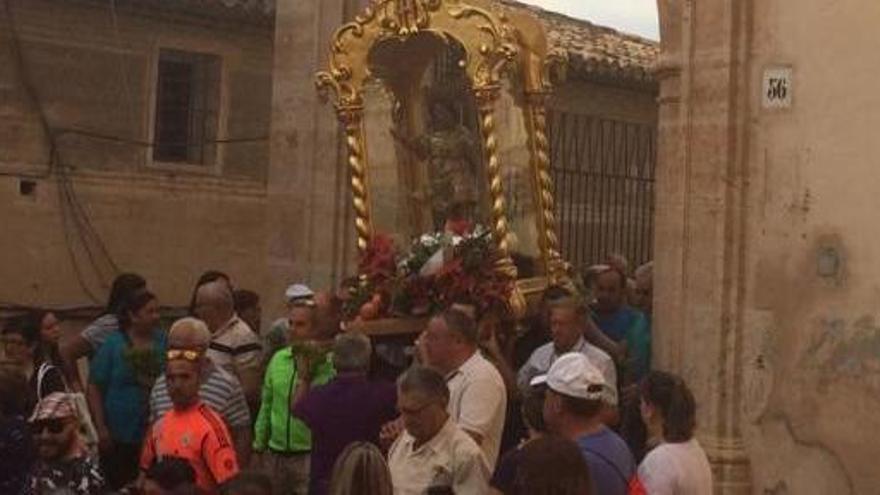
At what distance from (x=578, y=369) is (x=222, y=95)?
12526 mm

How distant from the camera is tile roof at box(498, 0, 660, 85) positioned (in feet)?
53.6

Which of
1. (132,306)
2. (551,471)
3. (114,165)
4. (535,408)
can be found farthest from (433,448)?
(114,165)

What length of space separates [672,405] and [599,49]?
11024mm

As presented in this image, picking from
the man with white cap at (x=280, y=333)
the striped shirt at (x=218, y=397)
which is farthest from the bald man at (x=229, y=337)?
the striped shirt at (x=218, y=397)

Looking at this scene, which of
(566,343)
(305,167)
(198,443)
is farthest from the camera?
(305,167)

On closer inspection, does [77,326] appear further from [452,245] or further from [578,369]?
[578,369]

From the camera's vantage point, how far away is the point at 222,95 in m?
18.0

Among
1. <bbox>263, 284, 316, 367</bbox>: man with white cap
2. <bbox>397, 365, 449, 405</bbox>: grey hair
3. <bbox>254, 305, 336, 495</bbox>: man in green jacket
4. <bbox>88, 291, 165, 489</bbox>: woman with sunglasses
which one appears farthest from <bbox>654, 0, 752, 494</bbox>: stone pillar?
<bbox>397, 365, 449, 405</bbox>: grey hair

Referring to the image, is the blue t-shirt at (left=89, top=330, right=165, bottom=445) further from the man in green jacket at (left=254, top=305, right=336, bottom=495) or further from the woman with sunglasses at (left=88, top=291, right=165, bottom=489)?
the man in green jacket at (left=254, top=305, right=336, bottom=495)

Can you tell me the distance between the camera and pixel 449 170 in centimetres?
1074

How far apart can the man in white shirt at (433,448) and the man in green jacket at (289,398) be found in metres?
2.13

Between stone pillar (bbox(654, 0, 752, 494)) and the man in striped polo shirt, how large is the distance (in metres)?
2.90

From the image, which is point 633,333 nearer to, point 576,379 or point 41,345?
point 41,345

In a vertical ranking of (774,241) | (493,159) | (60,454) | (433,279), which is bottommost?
(60,454)
